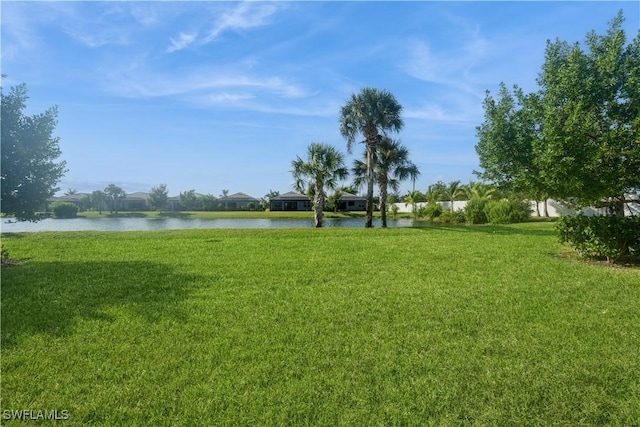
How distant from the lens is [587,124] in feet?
24.5

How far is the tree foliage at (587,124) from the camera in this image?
7387mm

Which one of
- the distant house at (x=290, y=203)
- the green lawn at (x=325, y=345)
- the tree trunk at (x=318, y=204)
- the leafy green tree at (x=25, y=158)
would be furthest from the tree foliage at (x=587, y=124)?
the distant house at (x=290, y=203)

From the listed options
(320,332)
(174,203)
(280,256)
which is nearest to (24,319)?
(320,332)

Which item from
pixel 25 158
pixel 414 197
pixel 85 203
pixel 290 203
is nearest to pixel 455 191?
pixel 414 197

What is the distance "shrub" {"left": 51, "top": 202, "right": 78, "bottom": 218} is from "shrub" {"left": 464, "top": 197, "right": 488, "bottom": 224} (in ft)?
131

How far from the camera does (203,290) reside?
5.98m

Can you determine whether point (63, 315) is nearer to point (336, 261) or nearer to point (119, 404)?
point (119, 404)

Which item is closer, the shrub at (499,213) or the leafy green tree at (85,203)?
the shrub at (499,213)

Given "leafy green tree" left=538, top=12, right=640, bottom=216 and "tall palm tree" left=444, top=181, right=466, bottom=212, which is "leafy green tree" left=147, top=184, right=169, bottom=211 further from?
"leafy green tree" left=538, top=12, right=640, bottom=216

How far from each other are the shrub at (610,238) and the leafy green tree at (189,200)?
52805 mm

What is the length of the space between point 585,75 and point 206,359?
9.47 meters

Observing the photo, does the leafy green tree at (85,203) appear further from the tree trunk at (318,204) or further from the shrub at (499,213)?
the shrub at (499,213)

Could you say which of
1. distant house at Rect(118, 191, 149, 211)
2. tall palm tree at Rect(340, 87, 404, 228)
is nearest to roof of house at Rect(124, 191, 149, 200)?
distant house at Rect(118, 191, 149, 211)

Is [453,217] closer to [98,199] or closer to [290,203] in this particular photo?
[290,203]
